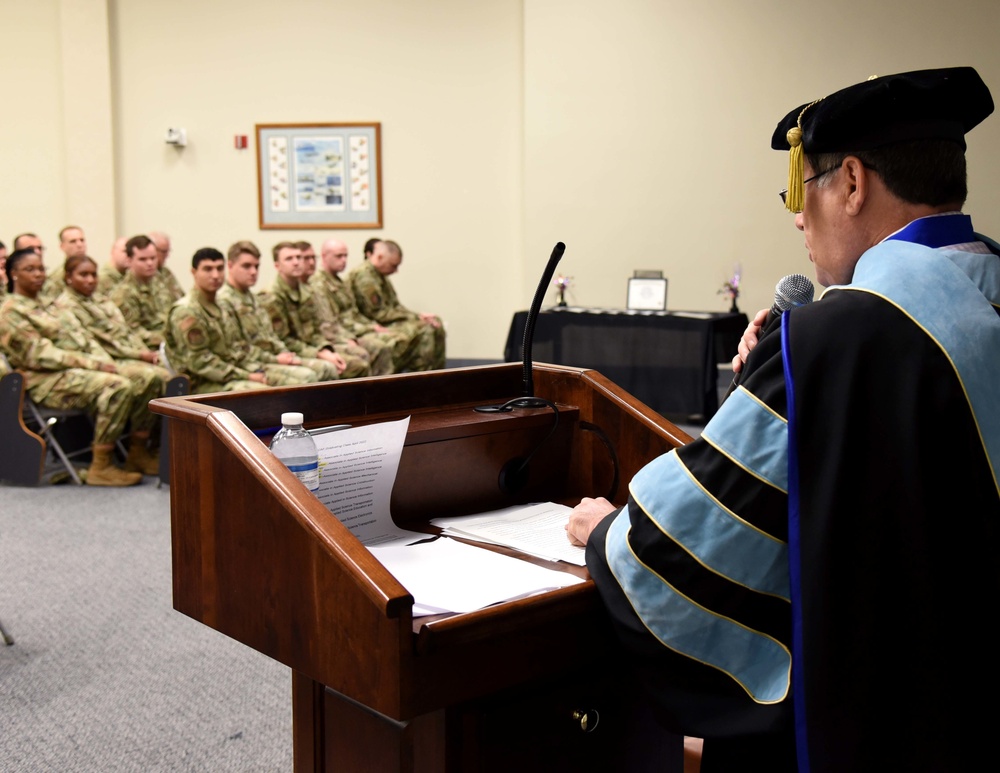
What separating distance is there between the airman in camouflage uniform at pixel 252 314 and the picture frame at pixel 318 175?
2.86m

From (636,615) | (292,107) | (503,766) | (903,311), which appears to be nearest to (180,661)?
(503,766)

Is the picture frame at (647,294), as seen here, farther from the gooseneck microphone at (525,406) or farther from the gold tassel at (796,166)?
the gold tassel at (796,166)

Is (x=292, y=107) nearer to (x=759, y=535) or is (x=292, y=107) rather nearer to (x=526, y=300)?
(x=526, y=300)

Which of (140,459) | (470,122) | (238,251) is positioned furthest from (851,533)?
(470,122)

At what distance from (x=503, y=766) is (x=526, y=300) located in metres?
7.81

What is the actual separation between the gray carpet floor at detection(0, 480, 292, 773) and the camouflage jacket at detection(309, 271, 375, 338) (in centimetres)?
365

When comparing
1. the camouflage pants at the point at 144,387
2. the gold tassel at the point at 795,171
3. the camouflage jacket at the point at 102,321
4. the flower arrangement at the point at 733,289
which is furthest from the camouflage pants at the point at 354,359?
the gold tassel at the point at 795,171

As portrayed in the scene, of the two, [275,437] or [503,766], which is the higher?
[275,437]

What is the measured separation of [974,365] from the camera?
1.10m

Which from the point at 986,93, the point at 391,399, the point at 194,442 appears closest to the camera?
the point at 986,93

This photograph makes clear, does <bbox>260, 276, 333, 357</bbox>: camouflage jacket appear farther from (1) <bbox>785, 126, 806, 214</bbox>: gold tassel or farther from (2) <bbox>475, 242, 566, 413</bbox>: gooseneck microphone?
(1) <bbox>785, 126, 806, 214</bbox>: gold tassel

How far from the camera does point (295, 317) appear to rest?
23.4ft

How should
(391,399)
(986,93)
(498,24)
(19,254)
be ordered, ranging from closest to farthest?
(986,93)
(391,399)
(19,254)
(498,24)

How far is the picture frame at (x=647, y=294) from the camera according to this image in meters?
7.41
